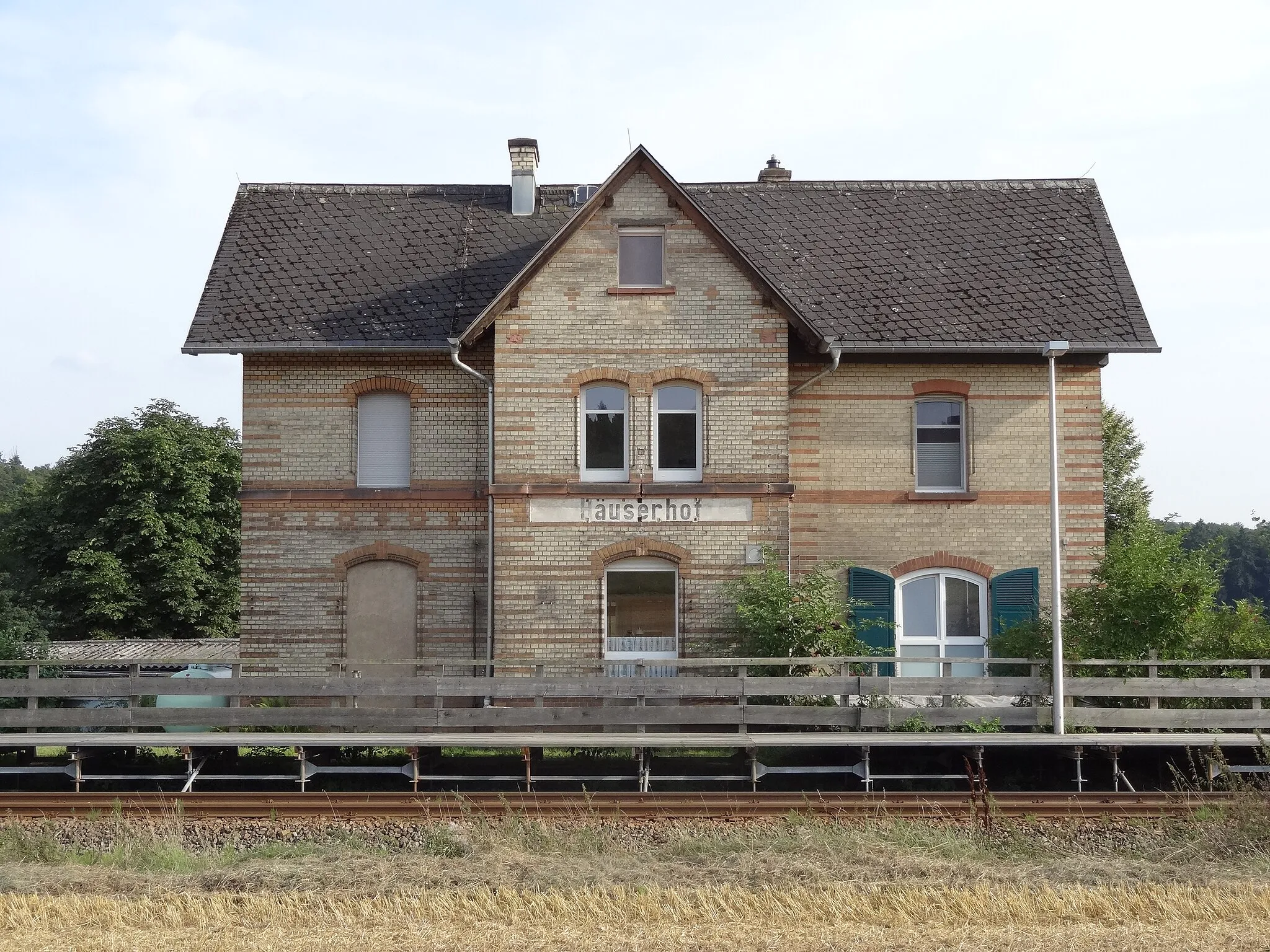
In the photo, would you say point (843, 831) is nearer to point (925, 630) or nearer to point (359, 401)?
point (925, 630)

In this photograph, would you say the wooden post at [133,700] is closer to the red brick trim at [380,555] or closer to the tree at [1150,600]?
the red brick trim at [380,555]

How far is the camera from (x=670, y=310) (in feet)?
66.5

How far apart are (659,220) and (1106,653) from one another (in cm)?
930

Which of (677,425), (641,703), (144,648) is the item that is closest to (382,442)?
(677,425)

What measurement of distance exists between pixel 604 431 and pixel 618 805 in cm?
743

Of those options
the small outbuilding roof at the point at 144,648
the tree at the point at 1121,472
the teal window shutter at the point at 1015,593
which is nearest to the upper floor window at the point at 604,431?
the teal window shutter at the point at 1015,593

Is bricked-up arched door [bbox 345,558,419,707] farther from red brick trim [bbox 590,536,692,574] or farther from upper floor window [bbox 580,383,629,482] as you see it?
upper floor window [bbox 580,383,629,482]

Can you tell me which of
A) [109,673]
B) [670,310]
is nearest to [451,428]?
[670,310]

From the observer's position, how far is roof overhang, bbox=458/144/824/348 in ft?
65.2

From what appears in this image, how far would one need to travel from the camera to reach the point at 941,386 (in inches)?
856

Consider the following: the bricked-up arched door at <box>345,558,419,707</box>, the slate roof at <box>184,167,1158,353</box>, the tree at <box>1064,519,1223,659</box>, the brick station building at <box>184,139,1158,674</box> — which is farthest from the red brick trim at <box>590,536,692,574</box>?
the tree at <box>1064,519,1223,659</box>

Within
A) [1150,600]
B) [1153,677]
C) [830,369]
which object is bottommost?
[1153,677]

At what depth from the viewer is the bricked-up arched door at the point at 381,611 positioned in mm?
21344

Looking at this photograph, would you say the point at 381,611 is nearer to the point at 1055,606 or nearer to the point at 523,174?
the point at 523,174
